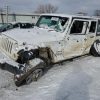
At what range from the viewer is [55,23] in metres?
8.14

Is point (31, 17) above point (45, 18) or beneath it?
beneath

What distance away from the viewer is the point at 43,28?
324 inches

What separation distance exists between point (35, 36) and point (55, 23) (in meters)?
1.37

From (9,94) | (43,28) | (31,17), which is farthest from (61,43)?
(31,17)

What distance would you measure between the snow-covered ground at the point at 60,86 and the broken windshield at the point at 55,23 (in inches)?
55.2

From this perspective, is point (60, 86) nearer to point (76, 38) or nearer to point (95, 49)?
point (76, 38)

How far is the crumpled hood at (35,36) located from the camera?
6.60 meters

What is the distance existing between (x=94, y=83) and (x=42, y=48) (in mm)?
1820

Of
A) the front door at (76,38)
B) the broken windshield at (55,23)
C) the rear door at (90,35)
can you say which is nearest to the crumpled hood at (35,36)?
the broken windshield at (55,23)

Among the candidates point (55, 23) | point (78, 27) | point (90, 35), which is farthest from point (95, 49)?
point (55, 23)

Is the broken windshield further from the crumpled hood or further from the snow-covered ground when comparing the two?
the snow-covered ground

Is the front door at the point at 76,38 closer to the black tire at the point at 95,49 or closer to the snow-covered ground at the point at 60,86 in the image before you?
the snow-covered ground at the point at 60,86

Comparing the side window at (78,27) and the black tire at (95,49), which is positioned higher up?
the side window at (78,27)

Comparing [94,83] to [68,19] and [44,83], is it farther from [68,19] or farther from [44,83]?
[68,19]
